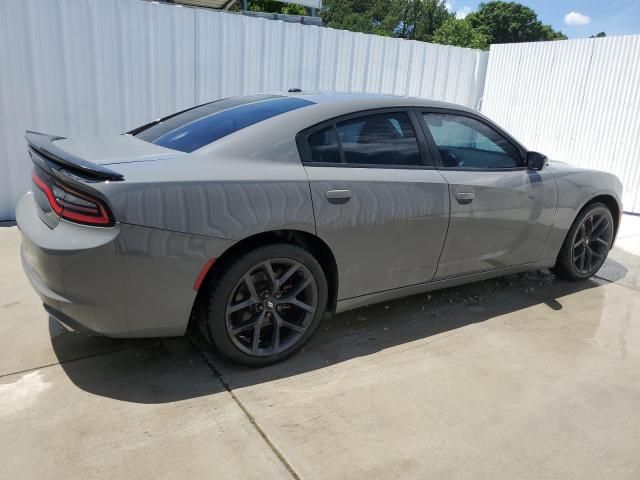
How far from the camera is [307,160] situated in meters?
3.05

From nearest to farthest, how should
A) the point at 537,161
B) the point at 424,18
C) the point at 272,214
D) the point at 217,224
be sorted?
the point at 217,224, the point at 272,214, the point at 537,161, the point at 424,18

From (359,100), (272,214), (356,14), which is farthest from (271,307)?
(356,14)

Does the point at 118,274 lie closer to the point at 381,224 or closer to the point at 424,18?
the point at 381,224

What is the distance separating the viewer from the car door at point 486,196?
3627 millimetres

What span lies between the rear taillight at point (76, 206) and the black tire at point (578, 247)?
3747 millimetres

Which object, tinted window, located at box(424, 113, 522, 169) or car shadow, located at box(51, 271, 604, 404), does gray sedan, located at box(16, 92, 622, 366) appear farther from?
car shadow, located at box(51, 271, 604, 404)

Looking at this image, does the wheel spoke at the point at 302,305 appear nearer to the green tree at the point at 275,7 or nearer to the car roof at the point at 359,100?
the car roof at the point at 359,100

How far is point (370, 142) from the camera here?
3.34 m

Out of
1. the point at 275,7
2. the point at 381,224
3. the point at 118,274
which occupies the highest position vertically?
the point at 275,7

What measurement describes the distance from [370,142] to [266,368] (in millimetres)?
1534

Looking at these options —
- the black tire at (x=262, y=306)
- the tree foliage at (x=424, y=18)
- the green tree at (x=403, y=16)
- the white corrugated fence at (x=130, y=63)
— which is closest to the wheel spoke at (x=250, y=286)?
the black tire at (x=262, y=306)

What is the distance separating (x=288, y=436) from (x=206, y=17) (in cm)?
560

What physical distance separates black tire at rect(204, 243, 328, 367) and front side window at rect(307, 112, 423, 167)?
2.08 feet

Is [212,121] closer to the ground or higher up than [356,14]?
closer to the ground
